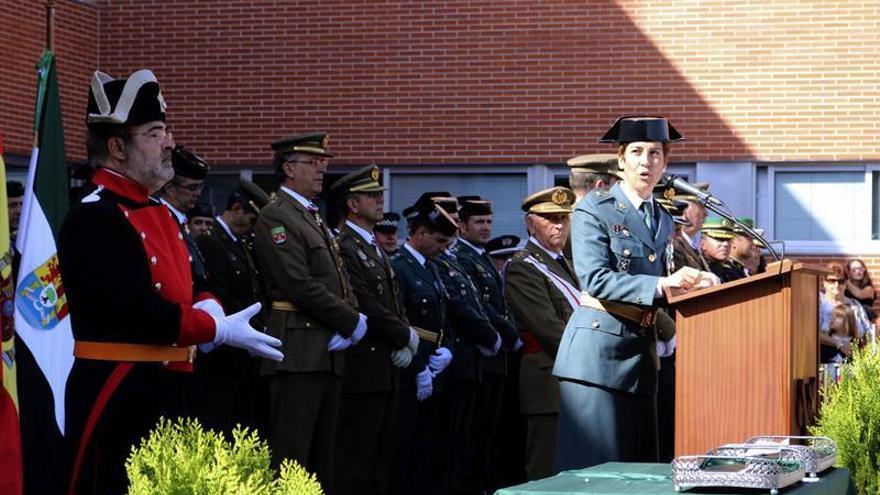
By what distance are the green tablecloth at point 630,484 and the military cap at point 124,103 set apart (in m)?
2.18

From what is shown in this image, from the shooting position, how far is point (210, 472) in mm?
3508

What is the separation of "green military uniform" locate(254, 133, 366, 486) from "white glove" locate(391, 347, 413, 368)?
76 centimetres

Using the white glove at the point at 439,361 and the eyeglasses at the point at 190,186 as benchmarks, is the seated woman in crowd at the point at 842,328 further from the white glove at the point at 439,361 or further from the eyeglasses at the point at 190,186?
the eyeglasses at the point at 190,186

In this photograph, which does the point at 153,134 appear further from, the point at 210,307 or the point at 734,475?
the point at 734,475

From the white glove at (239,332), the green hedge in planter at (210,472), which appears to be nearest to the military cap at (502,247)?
the white glove at (239,332)

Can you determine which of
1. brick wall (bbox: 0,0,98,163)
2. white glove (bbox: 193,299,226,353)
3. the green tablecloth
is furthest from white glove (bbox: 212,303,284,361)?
brick wall (bbox: 0,0,98,163)

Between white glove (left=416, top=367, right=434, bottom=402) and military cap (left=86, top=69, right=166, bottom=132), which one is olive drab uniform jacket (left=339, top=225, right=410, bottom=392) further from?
military cap (left=86, top=69, right=166, bottom=132)

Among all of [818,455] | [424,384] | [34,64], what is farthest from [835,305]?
[818,455]

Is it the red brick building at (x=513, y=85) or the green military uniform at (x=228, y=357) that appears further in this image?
the red brick building at (x=513, y=85)

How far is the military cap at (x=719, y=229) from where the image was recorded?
12.1 m

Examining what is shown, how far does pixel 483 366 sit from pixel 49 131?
4.03 meters

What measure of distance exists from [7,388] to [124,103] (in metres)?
1.33

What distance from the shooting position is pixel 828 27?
16062 millimetres

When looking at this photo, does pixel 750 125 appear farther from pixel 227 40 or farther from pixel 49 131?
pixel 49 131
